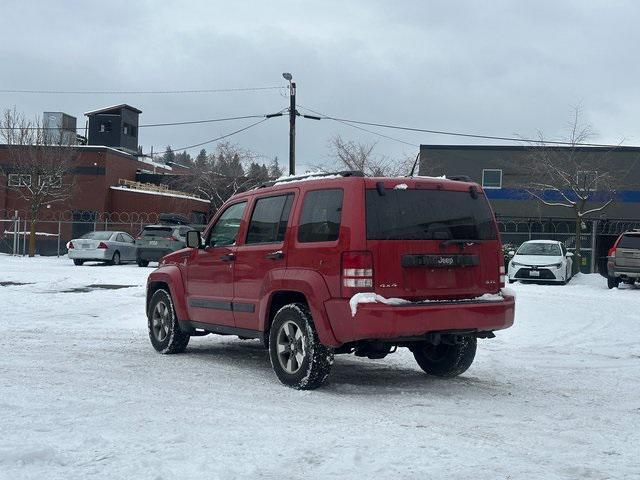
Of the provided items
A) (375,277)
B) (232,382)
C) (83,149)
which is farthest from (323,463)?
(83,149)

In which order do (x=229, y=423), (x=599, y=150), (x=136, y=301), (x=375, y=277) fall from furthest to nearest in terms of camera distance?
1. (x=599, y=150)
2. (x=136, y=301)
3. (x=375, y=277)
4. (x=229, y=423)

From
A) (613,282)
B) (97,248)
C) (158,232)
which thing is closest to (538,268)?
(613,282)

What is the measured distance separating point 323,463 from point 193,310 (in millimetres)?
4589

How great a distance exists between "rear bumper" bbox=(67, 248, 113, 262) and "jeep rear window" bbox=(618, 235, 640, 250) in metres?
17.7

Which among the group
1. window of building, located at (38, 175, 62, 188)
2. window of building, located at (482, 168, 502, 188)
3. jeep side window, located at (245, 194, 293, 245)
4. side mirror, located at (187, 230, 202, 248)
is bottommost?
side mirror, located at (187, 230, 202, 248)

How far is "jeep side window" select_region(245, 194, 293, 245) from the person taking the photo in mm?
7883


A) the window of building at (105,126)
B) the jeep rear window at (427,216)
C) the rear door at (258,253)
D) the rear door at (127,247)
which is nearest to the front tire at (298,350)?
the rear door at (258,253)

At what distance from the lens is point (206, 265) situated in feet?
29.6

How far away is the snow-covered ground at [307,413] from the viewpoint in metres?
4.89

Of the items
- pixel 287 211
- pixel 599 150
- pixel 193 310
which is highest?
pixel 599 150

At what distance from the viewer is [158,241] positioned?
2823cm

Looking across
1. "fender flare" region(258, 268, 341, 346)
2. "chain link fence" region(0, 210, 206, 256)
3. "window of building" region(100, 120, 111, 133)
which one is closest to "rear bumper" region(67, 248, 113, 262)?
"chain link fence" region(0, 210, 206, 256)

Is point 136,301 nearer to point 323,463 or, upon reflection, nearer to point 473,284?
point 473,284

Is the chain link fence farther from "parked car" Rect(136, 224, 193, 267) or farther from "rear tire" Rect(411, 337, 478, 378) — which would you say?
"rear tire" Rect(411, 337, 478, 378)
